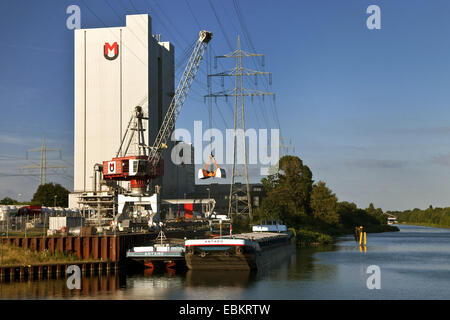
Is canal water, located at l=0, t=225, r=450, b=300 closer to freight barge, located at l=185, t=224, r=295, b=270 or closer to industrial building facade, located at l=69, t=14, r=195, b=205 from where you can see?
freight barge, located at l=185, t=224, r=295, b=270

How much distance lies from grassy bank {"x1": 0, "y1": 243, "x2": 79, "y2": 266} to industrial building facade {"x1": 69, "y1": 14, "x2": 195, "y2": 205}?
65.0m

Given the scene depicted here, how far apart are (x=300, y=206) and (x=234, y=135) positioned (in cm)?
5608

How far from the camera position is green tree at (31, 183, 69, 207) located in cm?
13075

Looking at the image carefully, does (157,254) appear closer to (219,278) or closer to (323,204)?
(219,278)

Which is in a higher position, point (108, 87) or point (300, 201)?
point (108, 87)

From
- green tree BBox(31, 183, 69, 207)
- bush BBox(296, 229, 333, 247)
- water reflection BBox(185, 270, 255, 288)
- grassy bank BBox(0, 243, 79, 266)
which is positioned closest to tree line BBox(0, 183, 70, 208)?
green tree BBox(31, 183, 69, 207)

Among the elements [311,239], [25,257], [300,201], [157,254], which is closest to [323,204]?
[300,201]

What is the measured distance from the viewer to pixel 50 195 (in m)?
132

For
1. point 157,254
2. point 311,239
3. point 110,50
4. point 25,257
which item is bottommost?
point 311,239

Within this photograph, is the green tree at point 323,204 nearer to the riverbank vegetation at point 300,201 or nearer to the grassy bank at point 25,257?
the riverbank vegetation at point 300,201

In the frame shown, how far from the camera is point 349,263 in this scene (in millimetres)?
59625

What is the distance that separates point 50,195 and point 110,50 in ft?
134
